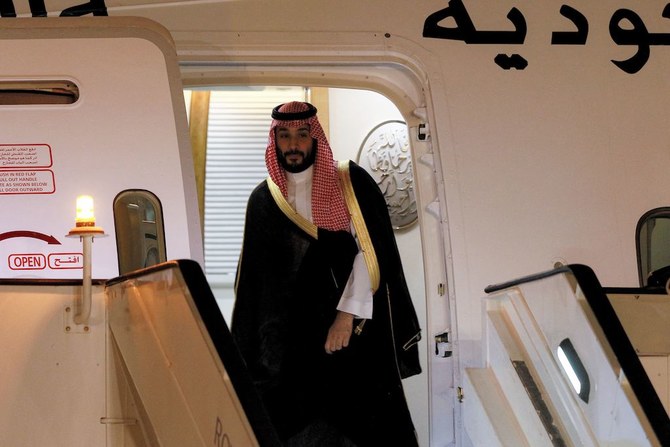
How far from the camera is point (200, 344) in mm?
2545

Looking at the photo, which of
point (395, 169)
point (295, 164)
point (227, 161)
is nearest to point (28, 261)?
point (295, 164)

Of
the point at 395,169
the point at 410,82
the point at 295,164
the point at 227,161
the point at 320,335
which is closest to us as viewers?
the point at 410,82

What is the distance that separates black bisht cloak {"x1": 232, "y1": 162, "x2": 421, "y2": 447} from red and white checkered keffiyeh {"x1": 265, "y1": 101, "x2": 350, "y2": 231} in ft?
0.24

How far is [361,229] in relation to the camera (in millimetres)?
4738

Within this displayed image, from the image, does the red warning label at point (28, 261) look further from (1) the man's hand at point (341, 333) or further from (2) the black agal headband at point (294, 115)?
(2) the black agal headband at point (294, 115)

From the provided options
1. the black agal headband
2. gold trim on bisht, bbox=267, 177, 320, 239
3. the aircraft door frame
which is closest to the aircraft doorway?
the black agal headband

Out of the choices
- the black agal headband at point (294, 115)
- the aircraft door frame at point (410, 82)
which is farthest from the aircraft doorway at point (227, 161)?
the aircraft door frame at point (410, 82)

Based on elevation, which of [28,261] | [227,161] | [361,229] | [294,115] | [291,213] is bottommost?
[28,261]

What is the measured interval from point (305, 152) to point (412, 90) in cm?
64

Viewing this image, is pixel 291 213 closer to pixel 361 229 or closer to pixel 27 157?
pixel 361 229

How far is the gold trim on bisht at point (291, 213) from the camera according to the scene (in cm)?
474

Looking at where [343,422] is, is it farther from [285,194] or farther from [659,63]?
[659,63]

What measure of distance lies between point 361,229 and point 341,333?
51 cm

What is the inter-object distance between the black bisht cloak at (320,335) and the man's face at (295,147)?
262 mm
